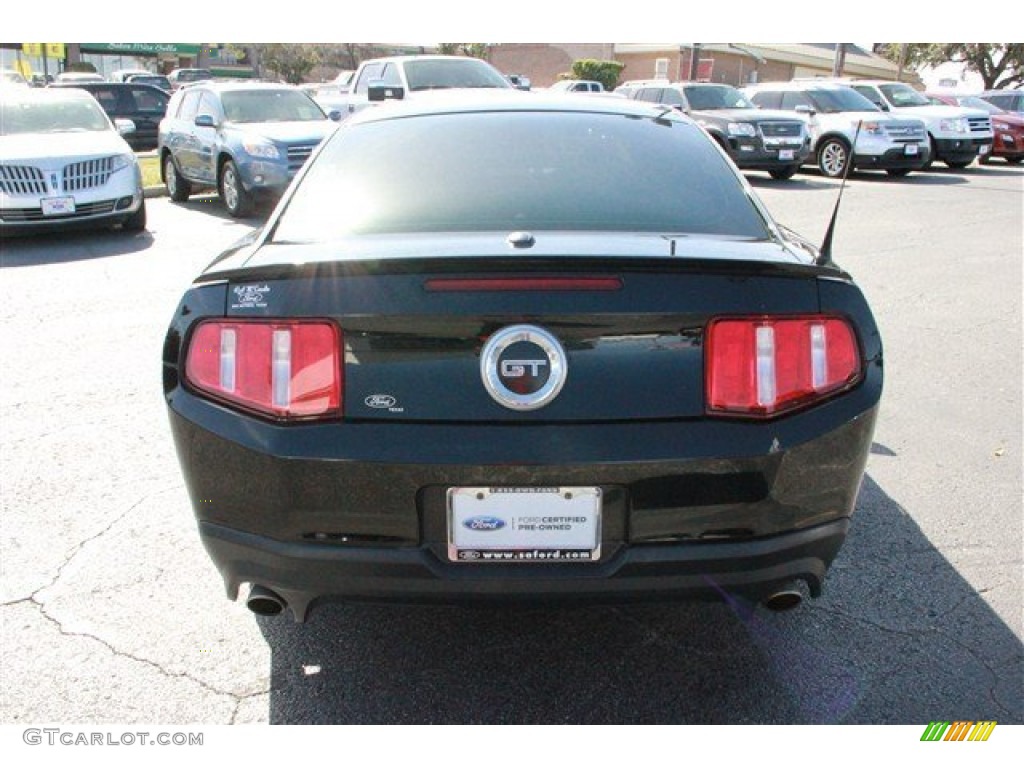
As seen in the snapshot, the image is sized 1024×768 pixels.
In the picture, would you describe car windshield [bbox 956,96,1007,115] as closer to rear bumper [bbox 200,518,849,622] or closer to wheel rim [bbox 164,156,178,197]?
wheel rim [bbox 164,156,178,197]

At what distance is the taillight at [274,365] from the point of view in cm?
223

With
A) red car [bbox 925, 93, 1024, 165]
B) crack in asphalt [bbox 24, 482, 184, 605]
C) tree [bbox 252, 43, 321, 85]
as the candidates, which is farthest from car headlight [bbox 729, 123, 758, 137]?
tree [bbox 252, 43, 321, 85]

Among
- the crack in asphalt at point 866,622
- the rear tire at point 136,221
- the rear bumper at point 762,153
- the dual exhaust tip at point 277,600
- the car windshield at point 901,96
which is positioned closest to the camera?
the dual exhaust tip at point 277,600

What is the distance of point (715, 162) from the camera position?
3348 millimetres

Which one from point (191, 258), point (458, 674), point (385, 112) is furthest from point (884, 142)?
point (458, 674)

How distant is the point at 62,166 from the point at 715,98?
1251 cm

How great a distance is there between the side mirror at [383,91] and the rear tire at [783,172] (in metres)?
7.29

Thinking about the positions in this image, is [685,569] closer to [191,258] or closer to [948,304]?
[948,304]

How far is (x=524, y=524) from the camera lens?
2225 millimetres

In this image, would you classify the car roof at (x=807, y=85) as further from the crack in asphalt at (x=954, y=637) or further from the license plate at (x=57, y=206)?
the crack in asphalt at (x=954, y=637)

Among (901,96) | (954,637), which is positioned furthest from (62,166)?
(901,96)

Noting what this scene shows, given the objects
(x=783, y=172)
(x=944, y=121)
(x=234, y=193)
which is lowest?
(x=234, y=193)

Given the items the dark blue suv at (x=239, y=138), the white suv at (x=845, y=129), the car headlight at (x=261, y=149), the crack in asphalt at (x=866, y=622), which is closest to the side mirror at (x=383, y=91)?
the dark blue suv at (x=239, y=138)

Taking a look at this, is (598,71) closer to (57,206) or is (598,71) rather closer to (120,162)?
(120,162)
